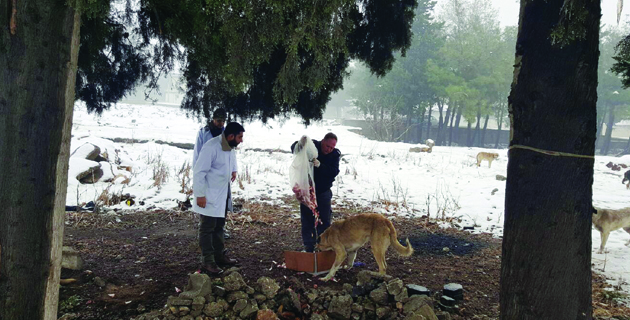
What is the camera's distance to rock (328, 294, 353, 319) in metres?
3.67

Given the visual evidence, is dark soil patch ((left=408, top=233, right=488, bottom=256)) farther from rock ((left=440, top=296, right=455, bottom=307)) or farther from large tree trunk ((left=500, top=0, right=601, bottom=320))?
large tree trunk ((left=500, top=0, right=601, bottom=320))

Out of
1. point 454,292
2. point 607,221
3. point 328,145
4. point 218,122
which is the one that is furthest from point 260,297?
point 607,221

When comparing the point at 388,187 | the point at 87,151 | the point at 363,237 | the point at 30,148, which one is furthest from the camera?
the point at 388,187

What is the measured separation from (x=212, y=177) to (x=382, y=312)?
244cm

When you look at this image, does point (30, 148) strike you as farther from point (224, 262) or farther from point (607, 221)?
point (607, 221)

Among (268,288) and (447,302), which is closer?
(268,288)

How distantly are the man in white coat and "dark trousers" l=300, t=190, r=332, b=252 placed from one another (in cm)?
106

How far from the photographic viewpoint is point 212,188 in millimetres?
4719

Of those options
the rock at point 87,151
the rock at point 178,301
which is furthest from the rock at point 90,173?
the rock at point 178,301

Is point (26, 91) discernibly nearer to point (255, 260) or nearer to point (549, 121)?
point (255, 260)

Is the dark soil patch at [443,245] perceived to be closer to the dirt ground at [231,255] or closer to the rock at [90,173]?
the dirt ground at [231,255]

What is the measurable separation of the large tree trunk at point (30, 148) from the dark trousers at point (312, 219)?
2.84m

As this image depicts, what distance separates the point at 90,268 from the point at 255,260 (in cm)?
194

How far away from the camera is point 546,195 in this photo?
115 inches
